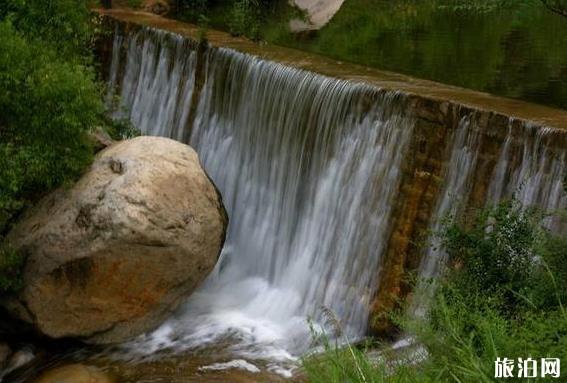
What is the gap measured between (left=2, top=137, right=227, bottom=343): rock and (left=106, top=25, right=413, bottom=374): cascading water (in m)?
0.69

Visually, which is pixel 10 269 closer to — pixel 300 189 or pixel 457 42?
pixel 300 189

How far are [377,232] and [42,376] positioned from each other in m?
4.40

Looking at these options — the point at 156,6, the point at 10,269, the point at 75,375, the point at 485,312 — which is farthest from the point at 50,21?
the point at 485,312

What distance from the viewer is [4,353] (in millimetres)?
10969

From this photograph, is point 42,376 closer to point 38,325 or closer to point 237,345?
point 38,325

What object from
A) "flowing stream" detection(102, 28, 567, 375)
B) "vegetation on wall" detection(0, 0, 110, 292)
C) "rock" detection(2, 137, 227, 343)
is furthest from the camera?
"vegetation on wall" detection(0, 0, 110, 292)

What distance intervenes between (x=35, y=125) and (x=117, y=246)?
6.04 feet

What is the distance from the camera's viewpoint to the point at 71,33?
13438mm

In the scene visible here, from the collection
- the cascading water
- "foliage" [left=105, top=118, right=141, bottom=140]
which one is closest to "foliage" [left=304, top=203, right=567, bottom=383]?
the cascading water

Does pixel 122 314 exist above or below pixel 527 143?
below

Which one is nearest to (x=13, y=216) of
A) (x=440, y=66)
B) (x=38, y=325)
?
(x=38, y=325)

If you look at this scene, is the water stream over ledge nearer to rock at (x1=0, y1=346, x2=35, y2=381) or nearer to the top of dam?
the top of dam

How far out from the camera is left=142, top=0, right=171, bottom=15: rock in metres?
21.0

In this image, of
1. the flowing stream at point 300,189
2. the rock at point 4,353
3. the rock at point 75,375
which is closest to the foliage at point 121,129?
the flowing stream at point 300,189
